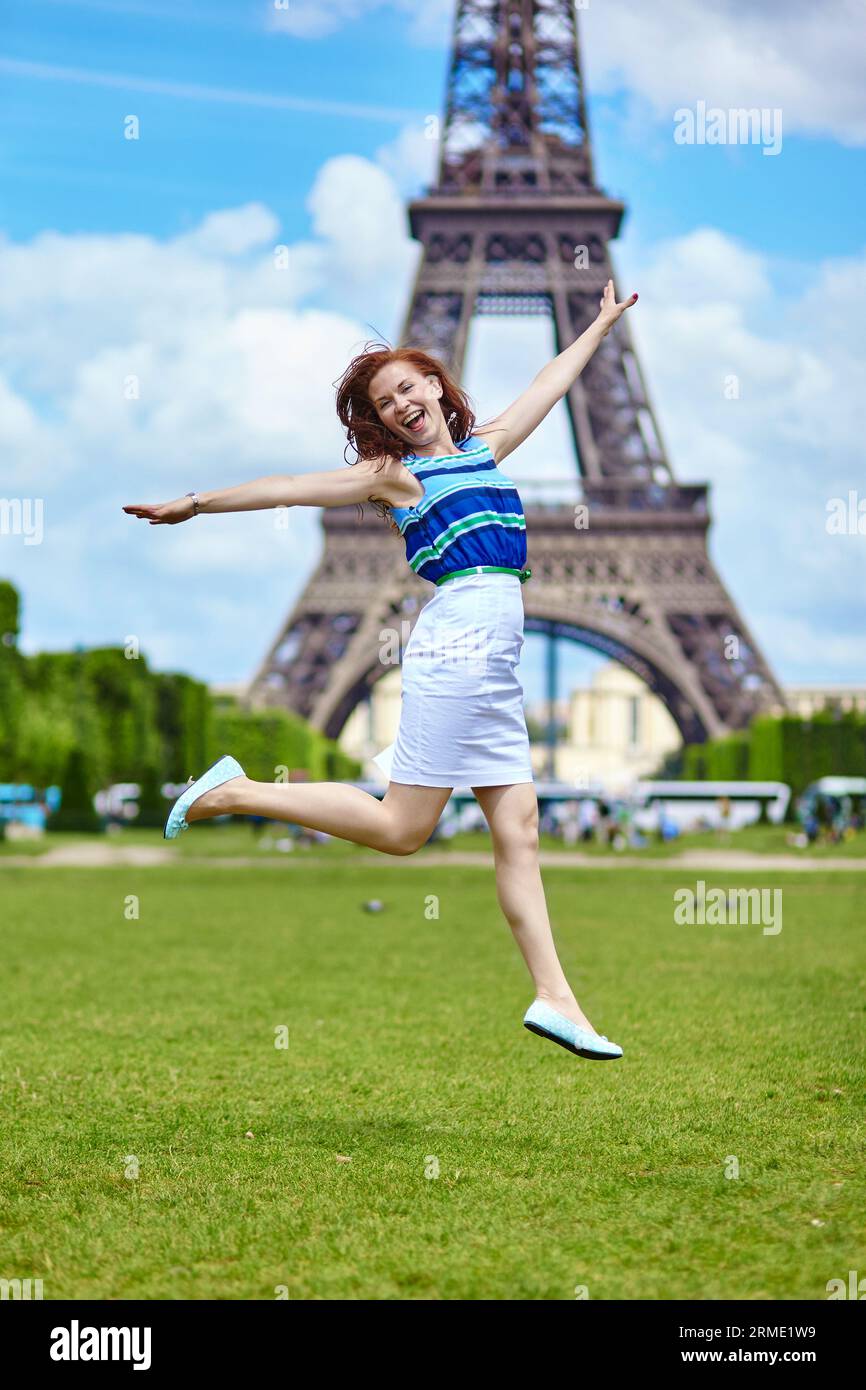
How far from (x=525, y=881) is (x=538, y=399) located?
1666 millimetres

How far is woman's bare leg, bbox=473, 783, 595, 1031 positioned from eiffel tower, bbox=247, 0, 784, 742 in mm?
43244

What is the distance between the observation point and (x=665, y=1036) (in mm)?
7250

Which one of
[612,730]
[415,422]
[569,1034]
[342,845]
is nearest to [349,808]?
[569,1034]

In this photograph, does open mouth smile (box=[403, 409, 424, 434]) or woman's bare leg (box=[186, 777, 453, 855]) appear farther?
open mouth smile (box=[403, 409, 424, 434])

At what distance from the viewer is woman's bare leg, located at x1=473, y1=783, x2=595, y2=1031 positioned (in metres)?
4.79

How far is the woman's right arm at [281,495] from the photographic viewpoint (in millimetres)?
4645

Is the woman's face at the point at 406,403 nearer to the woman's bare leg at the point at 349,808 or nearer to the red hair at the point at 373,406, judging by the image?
the red hair at the point at 373,406

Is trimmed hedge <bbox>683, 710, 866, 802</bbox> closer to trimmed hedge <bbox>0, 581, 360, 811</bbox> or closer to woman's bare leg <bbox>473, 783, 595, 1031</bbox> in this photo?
trimmed hedge <bbox>0, 581, 360, 811</bbox>

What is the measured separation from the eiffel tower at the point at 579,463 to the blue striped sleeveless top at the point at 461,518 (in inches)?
1698

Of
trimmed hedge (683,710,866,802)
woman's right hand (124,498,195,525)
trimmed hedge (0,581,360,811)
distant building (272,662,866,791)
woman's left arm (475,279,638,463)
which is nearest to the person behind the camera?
woman's right hand (124,498,195,525)

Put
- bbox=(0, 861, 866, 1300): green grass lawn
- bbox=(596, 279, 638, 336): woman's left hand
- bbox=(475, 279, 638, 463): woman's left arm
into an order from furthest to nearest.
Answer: bbox=(596, 279, 638, 336): woman's left hand
bbox=(475, 279, 638, 463): woman's left arm
bbox=(0, 861, 866, 1300): green grass lawn

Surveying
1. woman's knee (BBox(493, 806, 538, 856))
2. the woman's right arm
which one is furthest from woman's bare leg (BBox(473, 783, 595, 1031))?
the woman's right arm

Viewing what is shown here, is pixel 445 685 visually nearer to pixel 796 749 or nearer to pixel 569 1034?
pixel 569 1034

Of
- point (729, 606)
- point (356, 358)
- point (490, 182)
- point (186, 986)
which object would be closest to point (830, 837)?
point (729, 606)
